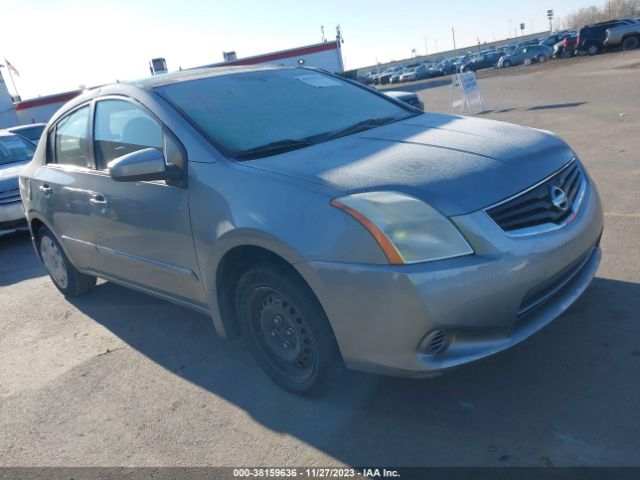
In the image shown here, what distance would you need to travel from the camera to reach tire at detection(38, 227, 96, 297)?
520 centimetres

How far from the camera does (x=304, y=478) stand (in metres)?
2.65

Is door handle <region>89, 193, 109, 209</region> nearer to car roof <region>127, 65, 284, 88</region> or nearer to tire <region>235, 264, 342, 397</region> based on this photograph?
car roof <region>127, 65, 284, 88</region>

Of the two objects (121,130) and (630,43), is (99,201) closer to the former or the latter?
(121,130)

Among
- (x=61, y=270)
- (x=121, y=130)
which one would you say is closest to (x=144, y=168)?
(x=121, y=130)

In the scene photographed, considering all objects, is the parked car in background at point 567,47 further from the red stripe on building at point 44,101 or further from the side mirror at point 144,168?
the side mirror at point 144,168

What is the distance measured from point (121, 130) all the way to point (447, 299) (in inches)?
100

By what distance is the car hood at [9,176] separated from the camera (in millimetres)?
8203

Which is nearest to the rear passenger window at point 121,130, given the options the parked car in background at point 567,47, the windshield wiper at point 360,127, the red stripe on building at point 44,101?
the windshield wiper at point 360,127

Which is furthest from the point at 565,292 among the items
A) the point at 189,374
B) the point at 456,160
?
the point at 189,374

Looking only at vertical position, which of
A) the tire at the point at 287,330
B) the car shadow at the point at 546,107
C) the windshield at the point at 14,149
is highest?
the windshield at the point at 14,149

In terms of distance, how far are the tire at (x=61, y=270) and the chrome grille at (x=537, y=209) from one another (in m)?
3.82

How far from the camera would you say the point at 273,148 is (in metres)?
3.32

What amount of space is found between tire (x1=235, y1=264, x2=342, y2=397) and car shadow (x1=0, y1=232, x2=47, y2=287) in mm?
4378

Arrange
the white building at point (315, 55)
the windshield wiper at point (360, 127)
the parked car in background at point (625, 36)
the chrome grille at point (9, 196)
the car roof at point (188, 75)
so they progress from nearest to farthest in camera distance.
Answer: the windshield wiper at point (360, 127)
the car roof at point (188, 75)
the chrome grille at point (9, 196)
the parked car in background at point (625, 36)
the white building at point (315, 55)
